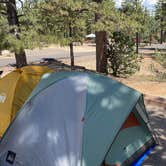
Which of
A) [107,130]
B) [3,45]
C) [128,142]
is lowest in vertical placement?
[128,142]

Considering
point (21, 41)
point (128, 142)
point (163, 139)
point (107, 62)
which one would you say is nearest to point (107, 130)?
point (128, 142)

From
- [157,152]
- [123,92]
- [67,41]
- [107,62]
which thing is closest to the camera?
[123,92]

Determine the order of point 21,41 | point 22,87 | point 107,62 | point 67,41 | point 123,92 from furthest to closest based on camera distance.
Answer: point 107,62, point 67,41, point 21,41, point 22,87, point 123,92

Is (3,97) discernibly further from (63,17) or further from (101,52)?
(101,52)

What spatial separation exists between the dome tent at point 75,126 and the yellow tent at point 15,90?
654mm

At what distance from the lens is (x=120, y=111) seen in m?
4.45

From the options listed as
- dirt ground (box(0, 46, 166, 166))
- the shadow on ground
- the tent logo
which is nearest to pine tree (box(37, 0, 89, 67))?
dirt ground (box(0, 46, 166, 166))

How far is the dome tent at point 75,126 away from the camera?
4066 millimetres

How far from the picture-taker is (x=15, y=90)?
17.6 ft

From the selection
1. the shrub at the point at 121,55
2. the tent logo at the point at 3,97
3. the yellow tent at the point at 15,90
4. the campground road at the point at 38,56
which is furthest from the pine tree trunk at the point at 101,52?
the campground road at the point at 38,56

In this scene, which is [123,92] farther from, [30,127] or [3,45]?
[3,45]

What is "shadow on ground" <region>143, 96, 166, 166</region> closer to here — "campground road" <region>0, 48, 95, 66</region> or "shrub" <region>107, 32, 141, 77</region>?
"shrub" <region>107, 32, 141, 77</region>

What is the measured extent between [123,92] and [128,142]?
79 centimetres

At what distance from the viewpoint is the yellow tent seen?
527 centimetres
